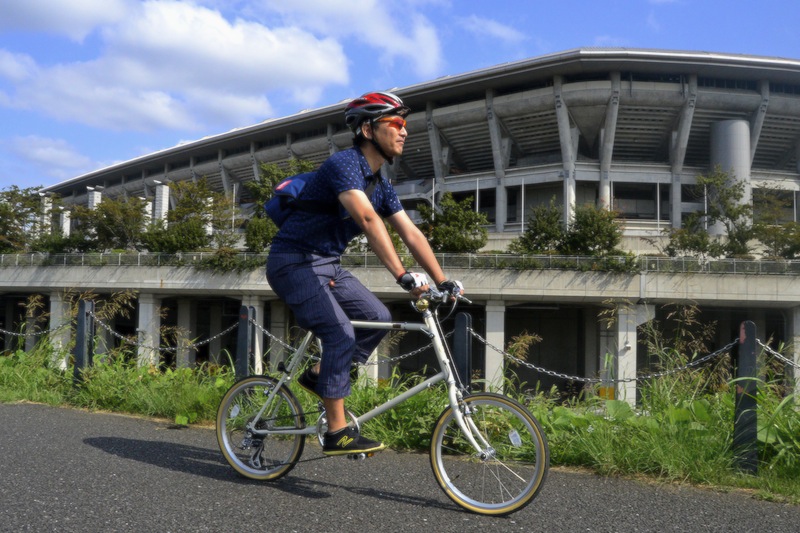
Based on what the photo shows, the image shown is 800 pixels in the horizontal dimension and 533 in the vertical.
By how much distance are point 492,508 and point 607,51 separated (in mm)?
38861

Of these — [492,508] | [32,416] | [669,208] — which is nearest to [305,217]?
[492,508]

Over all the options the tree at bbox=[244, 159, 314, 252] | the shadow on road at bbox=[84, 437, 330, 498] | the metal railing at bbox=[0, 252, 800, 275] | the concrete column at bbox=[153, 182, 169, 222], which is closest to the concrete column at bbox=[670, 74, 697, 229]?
the metal railing at bbox=[0, 252, 800, 275]

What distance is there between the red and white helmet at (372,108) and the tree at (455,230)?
27775mm

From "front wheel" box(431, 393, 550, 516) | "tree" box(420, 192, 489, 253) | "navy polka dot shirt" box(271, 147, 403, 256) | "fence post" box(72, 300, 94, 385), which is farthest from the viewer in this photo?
"tree" box(420, 192, 489, 253)

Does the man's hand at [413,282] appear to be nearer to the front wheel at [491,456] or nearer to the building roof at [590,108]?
the front wheel at [491,456]

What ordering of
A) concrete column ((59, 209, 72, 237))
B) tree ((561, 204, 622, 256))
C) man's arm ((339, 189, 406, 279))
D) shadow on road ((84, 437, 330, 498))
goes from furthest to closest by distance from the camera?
concrete column ((59, 209, 72, 237)) → tree ((561, 204, 622, 256)) → shadow on road ((84, 437, 330, 498)) → man's arm ((339, 189, 406, 279))

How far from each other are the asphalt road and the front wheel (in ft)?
0.30

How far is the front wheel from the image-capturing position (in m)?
2.90

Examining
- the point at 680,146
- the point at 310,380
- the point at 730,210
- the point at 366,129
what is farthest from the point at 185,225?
the point at 366,129

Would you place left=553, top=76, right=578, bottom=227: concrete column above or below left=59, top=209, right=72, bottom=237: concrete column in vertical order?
above

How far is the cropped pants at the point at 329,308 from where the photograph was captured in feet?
10.7

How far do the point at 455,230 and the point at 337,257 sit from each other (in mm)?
28055

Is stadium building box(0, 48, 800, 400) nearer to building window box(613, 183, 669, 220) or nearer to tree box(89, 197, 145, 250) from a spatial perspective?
building window box(613, 183, 669, 220)

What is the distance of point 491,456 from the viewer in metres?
3.03
